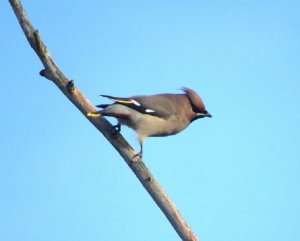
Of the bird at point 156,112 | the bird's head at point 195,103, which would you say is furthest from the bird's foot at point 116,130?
the bird's head at point 195,103

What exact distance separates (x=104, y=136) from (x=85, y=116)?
0.33 meters

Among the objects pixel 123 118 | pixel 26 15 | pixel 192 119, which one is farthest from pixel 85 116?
pixel 192 119

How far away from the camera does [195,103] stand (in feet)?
30.9

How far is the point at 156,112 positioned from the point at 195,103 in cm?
89

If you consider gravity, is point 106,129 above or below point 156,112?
below

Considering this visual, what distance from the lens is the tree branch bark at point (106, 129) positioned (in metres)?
7.16

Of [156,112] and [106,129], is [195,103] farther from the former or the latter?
[106,129]

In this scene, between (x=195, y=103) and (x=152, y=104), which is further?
(x=195, y=103)

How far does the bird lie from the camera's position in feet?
27.0

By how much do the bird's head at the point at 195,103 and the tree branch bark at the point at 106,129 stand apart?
192 centimetres

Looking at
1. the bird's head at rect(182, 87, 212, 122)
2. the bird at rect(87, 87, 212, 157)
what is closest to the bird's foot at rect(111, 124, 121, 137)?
the bird at rect(87, 87, 212, 157)

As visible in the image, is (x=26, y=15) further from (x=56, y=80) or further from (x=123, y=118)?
(x=123, y=118)

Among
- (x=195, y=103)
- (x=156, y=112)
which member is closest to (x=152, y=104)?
(x=156, y=112)

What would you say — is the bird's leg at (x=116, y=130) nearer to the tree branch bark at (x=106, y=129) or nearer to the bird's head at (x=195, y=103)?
the tree branch bark at (x=106, y=129)
